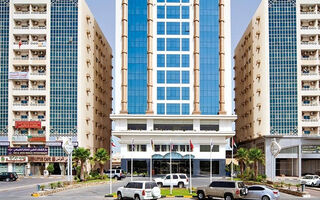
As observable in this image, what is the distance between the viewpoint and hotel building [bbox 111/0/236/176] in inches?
4193

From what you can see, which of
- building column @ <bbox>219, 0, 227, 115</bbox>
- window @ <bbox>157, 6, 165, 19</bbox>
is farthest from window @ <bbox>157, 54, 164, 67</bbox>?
building column @ <bbox>219, 0, 227, 115</bbox>

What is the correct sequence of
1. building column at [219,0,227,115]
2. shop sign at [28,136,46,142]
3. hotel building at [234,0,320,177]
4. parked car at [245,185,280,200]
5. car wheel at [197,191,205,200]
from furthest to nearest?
building column at [219,0,227,115]
shop sign at [28,136,46,142]
hotel building at [234,0,320,177]
car wheel at [197,191,205,200]
parked car at [245,185,280,200]

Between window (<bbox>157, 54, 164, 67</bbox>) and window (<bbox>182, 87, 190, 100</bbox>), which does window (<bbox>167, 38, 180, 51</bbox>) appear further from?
window (<bbox>182, 87, 190, 100</bbox>)

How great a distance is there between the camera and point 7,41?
110000 millimetres

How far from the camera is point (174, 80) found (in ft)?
359

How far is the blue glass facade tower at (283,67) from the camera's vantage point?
4018 inches

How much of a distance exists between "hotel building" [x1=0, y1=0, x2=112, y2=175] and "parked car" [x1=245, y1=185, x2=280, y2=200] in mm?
63293

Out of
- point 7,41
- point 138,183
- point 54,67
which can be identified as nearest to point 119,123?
point 54,67

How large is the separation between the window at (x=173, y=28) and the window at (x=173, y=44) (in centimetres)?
163

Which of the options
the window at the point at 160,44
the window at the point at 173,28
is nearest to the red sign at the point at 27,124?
the window at the point at 160,44

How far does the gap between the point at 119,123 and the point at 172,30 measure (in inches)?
960

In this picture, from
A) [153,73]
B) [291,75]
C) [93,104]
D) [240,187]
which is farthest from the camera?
[93,104]

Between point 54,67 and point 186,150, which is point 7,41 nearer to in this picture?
point 54,67

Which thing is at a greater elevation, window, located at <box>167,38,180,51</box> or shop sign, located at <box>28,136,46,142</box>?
window, located at <box>167,38,180,51</box>
